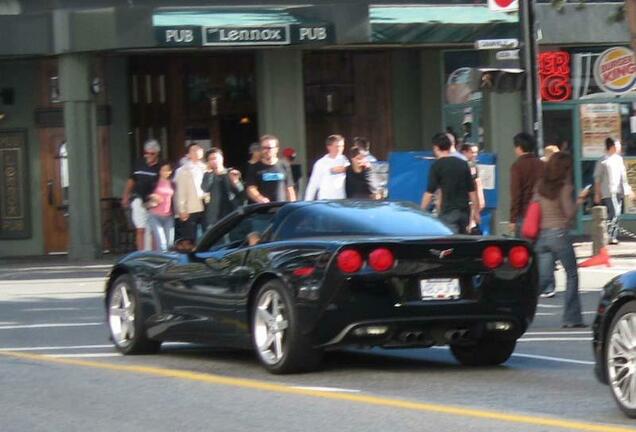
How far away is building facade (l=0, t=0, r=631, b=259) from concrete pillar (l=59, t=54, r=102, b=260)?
24 millimetres

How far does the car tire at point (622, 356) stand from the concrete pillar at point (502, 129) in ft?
62.1

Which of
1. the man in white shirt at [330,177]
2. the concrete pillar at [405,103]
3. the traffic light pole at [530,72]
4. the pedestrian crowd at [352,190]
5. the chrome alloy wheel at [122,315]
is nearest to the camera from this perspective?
the chrome alloy wheel at [122,315]

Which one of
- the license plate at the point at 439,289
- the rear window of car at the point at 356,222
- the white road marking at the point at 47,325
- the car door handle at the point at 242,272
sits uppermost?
the rear window of car at the point at 356,222

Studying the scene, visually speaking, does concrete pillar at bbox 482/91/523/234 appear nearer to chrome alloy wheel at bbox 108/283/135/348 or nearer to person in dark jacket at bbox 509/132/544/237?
person in dark jacket at bbox 509/132/544/237

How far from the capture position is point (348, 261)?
36.3 feet

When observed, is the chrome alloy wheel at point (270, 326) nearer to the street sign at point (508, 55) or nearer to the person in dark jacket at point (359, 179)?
the person in dark jacket at point (359, 179)

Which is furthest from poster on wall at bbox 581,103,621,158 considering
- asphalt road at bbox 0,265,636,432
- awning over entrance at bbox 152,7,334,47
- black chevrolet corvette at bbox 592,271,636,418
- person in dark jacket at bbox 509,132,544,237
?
black chevrolet corvette at bbox 592,271,636,418

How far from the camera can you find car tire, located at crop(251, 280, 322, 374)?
36.7ft

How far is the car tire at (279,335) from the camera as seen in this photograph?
1119 centimetres

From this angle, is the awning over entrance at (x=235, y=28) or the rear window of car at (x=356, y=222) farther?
the awning over entrance at (x=235, y=28)

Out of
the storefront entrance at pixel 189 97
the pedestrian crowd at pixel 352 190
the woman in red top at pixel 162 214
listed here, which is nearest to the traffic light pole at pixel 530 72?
the pedestrian crowd at pixel 352 190

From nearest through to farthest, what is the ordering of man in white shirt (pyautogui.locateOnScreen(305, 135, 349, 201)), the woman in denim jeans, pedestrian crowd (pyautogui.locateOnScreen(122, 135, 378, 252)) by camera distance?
the woman in denim jeans
pedestrian crowd (pyautogui.locateOnScreen(122, 135, 378, 252))
man in white shirt (pyautogui.locateOnScreen(305, 135, 349, 201))

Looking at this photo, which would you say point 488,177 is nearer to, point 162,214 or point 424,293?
point 162,214

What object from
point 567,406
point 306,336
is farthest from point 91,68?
point 567,406
